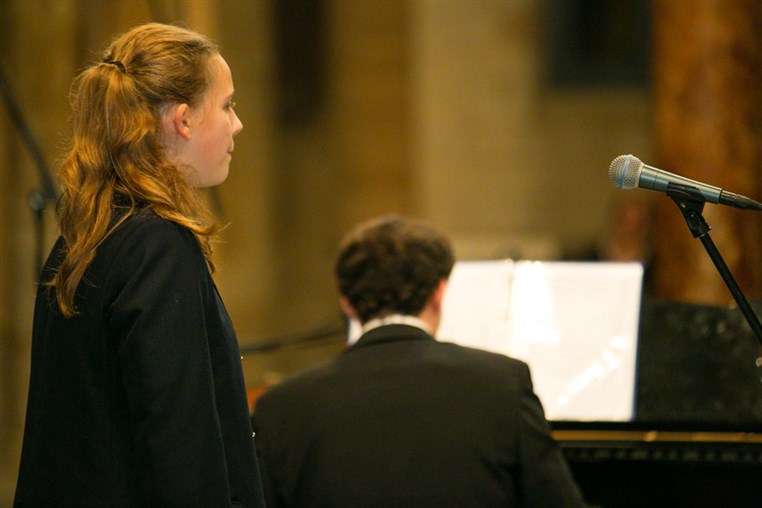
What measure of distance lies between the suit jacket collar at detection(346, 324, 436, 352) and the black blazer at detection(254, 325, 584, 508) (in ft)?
0.12

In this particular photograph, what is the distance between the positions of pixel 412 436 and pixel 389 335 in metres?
0.27

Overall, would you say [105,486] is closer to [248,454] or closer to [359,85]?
[248,454]

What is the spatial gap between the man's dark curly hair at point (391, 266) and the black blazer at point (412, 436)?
0.55 ft

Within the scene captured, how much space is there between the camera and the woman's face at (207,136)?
68.1 inches

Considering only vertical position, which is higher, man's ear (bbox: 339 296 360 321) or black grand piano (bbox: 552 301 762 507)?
man's ear (bbox: 339 296 360 321)

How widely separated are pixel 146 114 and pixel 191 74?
0.33 ft

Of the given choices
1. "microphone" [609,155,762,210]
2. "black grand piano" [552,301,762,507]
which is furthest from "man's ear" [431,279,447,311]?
"microphone" [609,155,762,210]

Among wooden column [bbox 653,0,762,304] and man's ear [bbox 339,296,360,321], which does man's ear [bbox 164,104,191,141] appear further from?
wooden column [bbox 653,0,762,304]

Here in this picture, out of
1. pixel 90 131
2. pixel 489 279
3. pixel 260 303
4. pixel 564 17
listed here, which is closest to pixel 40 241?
pixel 489 279

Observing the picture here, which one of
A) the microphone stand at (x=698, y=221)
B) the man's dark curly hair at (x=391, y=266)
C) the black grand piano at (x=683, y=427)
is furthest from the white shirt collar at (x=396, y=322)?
the microphone stand at (x=698, y=221)

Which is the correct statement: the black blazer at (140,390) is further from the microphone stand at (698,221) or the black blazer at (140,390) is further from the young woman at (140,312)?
the microphone stand at (698,221)

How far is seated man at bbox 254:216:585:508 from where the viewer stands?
7.64 ft

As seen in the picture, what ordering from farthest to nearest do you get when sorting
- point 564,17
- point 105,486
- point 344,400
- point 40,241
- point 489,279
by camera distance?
1. point 564,17
2. point 40,241
3. point 489,279
4. point 344,400
5. point 105,486

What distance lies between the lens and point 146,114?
1.69 meters
